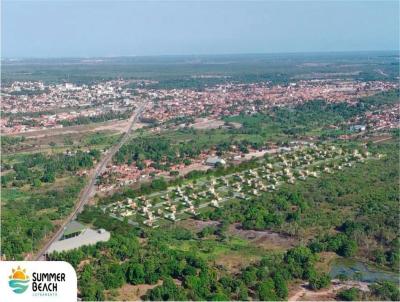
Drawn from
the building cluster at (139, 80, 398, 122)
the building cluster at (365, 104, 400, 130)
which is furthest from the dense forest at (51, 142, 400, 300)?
the building cluster at (139, 80, 398, 122)

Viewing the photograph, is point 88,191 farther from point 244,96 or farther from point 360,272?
point 244,96

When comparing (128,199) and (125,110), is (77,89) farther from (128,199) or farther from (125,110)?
(128,199)

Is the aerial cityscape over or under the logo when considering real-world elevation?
under

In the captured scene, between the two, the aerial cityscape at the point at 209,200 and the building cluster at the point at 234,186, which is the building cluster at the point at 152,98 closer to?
the aerial cityscape at the point at 209,200

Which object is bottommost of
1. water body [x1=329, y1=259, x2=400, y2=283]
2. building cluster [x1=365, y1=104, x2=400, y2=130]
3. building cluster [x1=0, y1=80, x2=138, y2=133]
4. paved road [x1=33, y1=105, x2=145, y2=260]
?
water body [x1=329, y1=259, x2=400, y2=283]

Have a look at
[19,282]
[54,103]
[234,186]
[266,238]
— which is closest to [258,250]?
[266,238]

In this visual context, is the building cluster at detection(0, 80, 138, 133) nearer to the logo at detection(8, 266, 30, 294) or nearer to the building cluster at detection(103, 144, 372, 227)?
the building cluster at detection(103, 144, 372, 227)

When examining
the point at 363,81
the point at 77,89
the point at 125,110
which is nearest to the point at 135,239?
the point at 125,110
